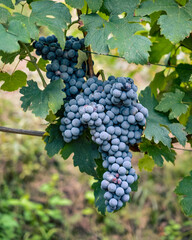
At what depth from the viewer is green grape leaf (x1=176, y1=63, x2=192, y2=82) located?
3.88 feet

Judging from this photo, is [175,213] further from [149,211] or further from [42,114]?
[42,114]

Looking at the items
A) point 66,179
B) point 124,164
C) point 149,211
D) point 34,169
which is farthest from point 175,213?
point 124,164

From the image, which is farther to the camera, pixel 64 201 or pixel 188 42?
pixel 64 201

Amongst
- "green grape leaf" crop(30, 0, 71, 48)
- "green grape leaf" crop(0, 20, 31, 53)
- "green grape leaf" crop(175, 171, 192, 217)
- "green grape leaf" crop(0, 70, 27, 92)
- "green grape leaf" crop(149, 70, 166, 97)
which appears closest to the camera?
"green grape leaf" crop(0, 20, 31, 53)

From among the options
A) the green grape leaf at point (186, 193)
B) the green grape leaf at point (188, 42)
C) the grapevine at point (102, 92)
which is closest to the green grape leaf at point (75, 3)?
the grapevine at point (102, 92)

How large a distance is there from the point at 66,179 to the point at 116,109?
2345 millimetres

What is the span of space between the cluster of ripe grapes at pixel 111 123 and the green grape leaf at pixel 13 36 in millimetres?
258

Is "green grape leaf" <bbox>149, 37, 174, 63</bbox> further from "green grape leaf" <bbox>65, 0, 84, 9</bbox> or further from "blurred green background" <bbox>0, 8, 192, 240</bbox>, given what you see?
"blurred green background" <bbox>0, 8, 192, 240</bbox>

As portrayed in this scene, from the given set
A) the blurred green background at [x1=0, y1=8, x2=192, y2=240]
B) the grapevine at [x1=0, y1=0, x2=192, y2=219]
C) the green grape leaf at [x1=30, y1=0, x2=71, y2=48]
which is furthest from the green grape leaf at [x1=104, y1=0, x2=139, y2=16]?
the blurred green background at [x1=0, y1=8, x2=192, y2=240]

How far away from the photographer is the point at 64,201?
9.28 ft

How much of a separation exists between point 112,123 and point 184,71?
43cm

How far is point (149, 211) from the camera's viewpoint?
10.1 ft

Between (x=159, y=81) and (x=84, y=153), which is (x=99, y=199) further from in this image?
(x=159, y=81)

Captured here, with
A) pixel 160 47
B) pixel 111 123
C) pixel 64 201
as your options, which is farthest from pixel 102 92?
pixel 64 201
